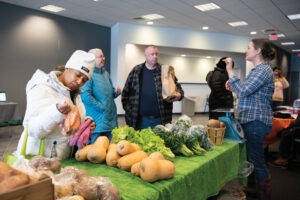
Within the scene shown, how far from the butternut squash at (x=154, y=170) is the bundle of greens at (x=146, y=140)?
0.88 feet

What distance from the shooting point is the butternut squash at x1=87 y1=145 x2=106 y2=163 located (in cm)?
130

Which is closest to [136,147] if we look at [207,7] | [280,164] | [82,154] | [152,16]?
[82,154]

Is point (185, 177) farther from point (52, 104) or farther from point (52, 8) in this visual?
point (52, 8)

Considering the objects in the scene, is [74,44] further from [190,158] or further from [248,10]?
[190,158]

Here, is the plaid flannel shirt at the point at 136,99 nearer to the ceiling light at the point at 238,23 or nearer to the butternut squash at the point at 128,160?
the butternut squash at the point at 128,160

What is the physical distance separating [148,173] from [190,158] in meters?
0.54

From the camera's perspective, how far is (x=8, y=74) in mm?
6895

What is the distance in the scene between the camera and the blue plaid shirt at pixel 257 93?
6.86 feet

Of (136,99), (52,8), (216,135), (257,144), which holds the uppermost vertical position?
(52,8)

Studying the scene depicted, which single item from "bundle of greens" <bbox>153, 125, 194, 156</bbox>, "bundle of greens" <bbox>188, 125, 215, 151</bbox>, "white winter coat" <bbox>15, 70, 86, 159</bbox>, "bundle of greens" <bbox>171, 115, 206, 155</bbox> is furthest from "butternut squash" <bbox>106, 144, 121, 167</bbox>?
"bundle of greens" <bbox>188, 125, 215, 151</bbox>

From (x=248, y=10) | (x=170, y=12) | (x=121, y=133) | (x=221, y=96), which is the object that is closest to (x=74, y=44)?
(x=170, y=12)

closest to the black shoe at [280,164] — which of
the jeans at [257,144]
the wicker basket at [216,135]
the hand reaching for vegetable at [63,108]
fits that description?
the jeans at [257,144]

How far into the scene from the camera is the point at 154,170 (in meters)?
1.12

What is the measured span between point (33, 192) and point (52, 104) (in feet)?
2.51
